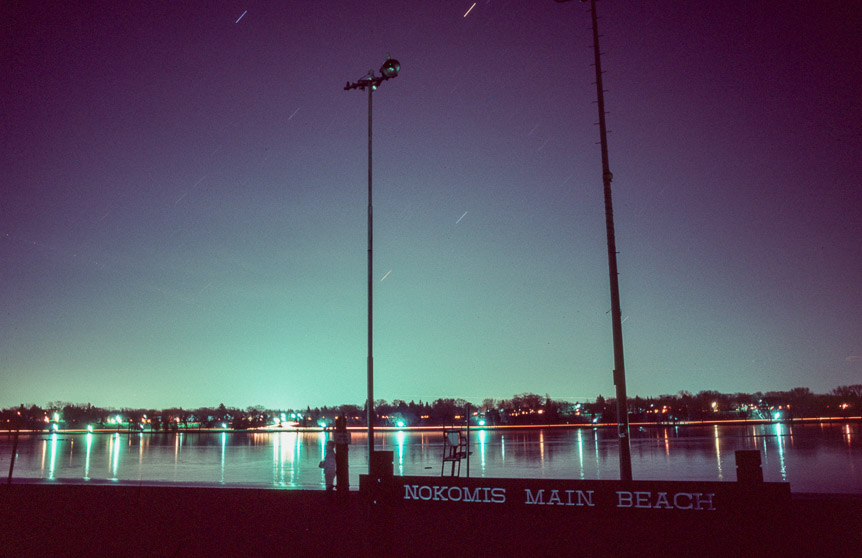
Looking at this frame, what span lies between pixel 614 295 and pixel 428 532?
6.76 m

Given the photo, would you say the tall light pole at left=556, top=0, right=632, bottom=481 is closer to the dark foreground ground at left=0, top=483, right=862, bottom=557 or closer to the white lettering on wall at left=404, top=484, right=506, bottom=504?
the dark foreground ground at left=0, top=483, right=862, bottom=557

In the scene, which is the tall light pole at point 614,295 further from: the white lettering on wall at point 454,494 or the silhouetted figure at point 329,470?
the silhouetted figure at point 329,470

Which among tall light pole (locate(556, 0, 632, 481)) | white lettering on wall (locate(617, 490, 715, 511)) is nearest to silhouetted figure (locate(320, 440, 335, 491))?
tall light pole (locate(556, 0, 632, 481))

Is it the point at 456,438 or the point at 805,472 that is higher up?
the point at 456,438

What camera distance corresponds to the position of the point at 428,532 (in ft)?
33.5

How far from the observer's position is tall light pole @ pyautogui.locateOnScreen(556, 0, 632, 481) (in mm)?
12861

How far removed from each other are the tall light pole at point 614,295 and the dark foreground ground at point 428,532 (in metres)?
2.65

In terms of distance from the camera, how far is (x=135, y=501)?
15.2 meters

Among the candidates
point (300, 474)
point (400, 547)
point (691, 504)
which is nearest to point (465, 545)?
point (400, 547)

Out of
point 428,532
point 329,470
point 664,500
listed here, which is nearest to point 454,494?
point 428,532

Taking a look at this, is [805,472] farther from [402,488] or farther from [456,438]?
[402,488]

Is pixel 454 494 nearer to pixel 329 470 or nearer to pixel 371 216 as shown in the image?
pixel 329 470

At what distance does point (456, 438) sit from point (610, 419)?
16400 centimetres

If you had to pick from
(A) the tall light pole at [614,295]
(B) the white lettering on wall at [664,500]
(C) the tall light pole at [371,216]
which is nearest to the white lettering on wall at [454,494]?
(B) the white lettering on wall at [664,500]
